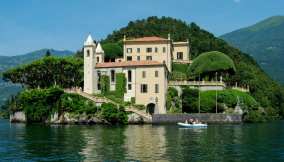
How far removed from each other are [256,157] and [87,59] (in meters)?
64.9

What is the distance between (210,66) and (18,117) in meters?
42.9

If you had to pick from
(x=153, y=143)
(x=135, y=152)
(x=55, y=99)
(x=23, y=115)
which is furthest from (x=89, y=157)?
(x=23, y=115)

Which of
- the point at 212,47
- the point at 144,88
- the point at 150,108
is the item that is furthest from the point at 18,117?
the point at 212,47

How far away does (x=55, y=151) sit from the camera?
4838 centimetres

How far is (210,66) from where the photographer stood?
123 m

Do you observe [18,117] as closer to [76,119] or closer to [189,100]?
[76,119]

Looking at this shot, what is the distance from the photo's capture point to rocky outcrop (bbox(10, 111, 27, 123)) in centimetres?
10981

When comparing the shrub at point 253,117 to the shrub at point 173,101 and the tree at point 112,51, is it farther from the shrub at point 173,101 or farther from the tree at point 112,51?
the tree at point 112,51

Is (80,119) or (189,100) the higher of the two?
(189,100)

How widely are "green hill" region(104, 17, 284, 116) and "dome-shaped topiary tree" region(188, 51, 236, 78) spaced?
4366 mm

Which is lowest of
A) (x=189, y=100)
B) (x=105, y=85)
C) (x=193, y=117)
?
(x=193, y=117)

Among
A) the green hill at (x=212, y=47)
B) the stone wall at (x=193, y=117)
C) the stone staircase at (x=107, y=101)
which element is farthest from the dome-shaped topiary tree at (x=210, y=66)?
the stone staircase at (x=107, y=101)

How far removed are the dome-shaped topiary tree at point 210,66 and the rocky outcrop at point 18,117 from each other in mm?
38018

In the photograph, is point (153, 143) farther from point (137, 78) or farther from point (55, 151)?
point (137, 78)
